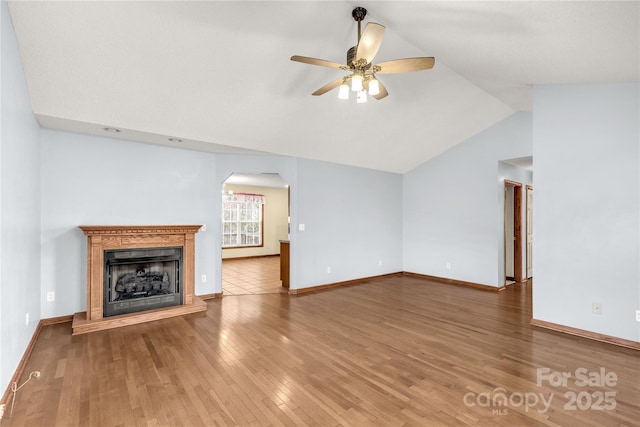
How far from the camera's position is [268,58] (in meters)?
3.33

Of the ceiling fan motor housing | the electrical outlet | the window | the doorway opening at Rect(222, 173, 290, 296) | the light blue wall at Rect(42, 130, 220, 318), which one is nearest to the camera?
the ceiling fan motor housing

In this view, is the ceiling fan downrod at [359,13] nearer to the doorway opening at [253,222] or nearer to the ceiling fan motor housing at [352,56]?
the ceiling fan motor housing at [352,56]

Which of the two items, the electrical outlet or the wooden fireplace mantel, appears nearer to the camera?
the electrical outlet

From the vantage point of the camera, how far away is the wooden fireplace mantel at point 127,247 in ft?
12.6

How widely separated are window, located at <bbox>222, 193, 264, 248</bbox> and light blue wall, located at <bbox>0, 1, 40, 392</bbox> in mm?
6404

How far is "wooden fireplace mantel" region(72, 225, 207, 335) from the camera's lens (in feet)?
12.6

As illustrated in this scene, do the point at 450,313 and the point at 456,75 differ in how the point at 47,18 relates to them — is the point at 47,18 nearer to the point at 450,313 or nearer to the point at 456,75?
the point at 456,75

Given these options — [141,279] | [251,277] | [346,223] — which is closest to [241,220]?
[251,277]

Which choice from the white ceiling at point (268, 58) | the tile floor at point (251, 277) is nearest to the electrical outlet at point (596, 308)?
the white ceiling at point (268, 58)

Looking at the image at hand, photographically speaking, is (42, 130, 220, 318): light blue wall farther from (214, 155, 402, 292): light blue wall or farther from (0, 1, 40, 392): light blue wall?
(0, 1, 40, 392): light blue wall

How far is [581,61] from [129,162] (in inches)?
215

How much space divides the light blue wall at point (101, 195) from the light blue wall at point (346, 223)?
5.58ft

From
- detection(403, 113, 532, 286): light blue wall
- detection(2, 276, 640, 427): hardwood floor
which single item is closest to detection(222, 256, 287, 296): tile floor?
detection(2, 276, 640, 427): hardwood floor

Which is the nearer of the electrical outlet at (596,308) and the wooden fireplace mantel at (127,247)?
the electrical outlet at (596,308)
